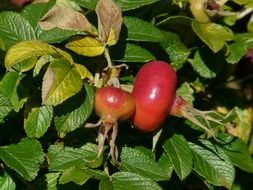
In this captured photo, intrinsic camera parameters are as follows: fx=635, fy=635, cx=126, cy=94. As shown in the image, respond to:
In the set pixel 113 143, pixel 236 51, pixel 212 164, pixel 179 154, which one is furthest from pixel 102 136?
pixel 236 51

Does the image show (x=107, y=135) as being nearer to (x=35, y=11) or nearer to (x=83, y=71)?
(x=83, y=71)

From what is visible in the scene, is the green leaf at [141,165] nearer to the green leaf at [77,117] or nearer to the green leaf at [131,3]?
the green leaf at [77,117]

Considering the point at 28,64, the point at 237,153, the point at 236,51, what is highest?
the point at 28,64

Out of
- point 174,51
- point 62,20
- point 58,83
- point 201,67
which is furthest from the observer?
point 201,67

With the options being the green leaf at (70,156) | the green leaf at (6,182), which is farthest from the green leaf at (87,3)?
the green leaf at (6,182)

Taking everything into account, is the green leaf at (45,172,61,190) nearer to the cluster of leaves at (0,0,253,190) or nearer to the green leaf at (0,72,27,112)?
the cluster of leaves at (0,0,253,190)

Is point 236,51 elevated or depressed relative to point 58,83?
depressed

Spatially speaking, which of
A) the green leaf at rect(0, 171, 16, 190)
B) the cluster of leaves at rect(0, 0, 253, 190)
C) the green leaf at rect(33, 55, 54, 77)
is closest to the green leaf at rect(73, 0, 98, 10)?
the cluster of leaves at rect(0, 0, 253, 190)

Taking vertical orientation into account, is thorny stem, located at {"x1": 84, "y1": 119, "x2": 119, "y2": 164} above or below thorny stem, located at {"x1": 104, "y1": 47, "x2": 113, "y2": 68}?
below
